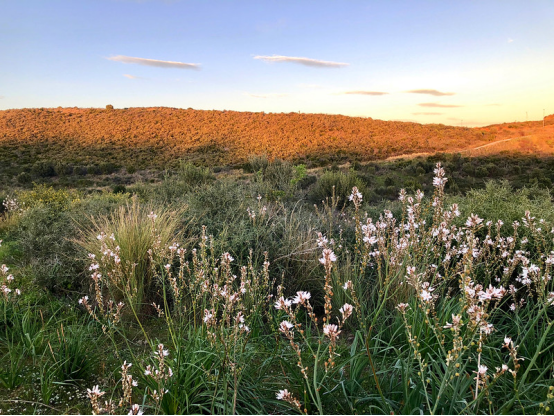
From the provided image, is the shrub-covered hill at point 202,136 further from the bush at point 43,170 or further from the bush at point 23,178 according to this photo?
the bush at point 23,178

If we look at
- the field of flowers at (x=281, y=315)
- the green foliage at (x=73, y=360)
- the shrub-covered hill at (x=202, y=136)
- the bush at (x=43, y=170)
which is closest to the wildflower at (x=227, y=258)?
the field of flowers at (x=281, y=315)

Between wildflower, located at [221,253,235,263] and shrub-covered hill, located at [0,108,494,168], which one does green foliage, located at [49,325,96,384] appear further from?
shrub-covered hill, located at [0,108,494,168]

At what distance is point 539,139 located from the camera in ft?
88.9

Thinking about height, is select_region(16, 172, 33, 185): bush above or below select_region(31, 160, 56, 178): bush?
below

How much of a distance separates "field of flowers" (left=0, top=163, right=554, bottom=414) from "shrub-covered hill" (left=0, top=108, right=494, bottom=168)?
94.9 ft

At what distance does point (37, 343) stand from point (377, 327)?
292 centimetres

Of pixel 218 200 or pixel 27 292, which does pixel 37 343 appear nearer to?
pixel 27 292

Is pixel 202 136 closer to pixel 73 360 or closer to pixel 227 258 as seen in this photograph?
pixel 73 360

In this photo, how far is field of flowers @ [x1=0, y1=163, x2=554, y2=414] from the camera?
195cm

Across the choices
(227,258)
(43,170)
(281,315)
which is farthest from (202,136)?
(227,258)

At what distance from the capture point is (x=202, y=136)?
45.3 m

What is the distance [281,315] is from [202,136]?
44323 mm

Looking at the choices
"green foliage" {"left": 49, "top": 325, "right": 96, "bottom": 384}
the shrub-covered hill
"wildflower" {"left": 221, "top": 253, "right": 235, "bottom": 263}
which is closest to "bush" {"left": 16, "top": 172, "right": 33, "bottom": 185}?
the shrub-covered hill

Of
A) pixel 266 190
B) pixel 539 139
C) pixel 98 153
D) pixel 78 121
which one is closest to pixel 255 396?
pixel 266 190
